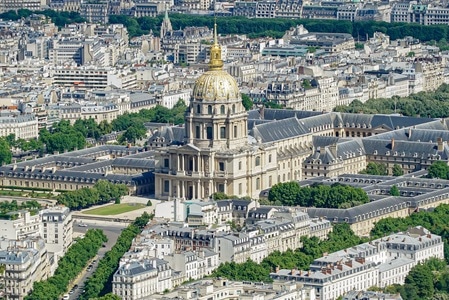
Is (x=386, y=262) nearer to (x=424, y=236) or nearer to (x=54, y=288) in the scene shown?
(x=424, y=236)

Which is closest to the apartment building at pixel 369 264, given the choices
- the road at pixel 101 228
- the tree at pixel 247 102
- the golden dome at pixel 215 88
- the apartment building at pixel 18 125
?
the road at pixel 101 228

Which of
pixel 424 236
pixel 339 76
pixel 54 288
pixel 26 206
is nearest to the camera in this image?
pixel 54 288

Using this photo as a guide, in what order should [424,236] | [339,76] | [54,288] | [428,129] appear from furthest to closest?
[339,76], [428,129], [424,236], [54,288]

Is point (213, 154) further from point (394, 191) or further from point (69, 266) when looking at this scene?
point (69, 266)

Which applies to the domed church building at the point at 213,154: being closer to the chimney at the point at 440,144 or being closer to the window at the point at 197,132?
the window at the point at 197,132

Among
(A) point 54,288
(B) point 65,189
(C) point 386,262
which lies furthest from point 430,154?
(A) point 54,288
